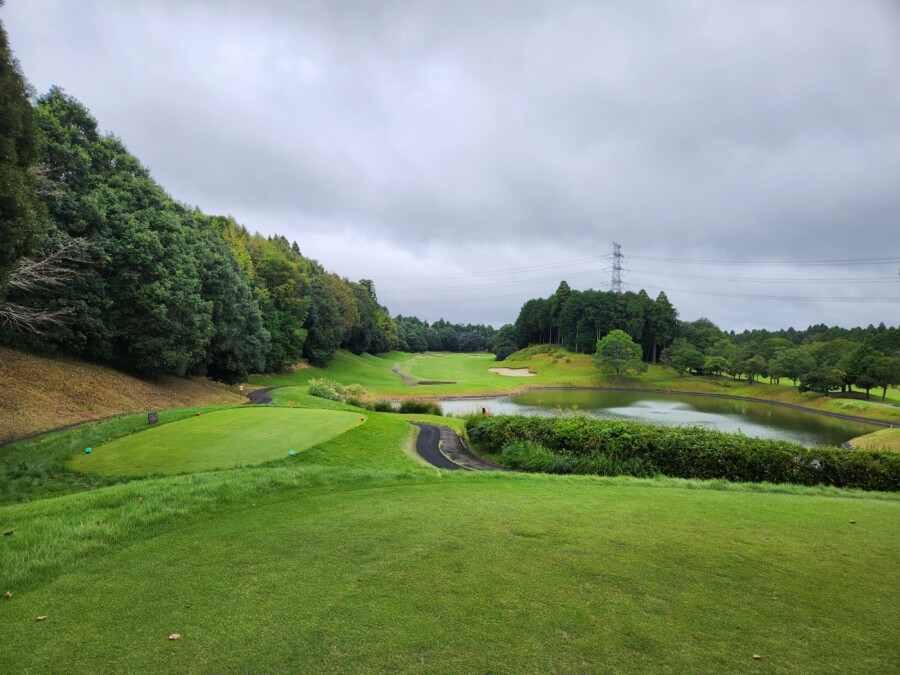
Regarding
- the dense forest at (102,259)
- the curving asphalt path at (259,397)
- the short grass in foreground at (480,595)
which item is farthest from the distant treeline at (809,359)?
the dense forest at (102,259)

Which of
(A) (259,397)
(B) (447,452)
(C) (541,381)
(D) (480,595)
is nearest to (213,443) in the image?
(B) (447,452)

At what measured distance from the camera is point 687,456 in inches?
454

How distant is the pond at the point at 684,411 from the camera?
31656 millimetres

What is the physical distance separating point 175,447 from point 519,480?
9.41 meters

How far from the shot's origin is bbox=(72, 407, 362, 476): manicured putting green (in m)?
10.6

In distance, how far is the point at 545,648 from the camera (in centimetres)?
311

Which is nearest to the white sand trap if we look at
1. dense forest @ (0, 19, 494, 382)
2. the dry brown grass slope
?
dense forest @ (0, 19, 494, 382)

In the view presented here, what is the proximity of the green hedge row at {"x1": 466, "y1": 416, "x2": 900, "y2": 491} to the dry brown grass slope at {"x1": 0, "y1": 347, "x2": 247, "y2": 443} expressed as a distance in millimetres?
16859

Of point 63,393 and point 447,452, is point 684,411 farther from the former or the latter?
point 63,393

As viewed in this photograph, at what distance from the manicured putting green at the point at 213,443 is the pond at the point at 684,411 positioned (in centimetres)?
1355

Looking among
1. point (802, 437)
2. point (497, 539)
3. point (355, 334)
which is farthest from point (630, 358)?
point (497, 539)

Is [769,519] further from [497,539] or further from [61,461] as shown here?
[61,461]

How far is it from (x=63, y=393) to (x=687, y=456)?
24.2 meters

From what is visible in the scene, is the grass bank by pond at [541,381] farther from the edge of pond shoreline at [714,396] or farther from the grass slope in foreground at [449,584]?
the grass slope in foreground at [449,584]
